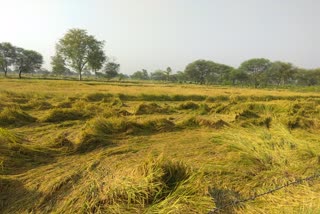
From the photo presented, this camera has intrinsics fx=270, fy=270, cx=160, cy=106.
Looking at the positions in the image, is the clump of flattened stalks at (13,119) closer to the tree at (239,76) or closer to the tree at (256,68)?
the tree at (239,76)

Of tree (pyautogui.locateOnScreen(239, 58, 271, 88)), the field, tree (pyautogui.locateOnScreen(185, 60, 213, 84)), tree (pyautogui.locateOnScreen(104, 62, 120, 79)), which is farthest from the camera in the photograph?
tree (pyautogui.locateOnScreen(185, 60, 213, 84))

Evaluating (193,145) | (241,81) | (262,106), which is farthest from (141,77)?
(193,145)

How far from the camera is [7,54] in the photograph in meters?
51.8

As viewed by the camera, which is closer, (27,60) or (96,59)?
(96,59)

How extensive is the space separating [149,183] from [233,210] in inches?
37.3

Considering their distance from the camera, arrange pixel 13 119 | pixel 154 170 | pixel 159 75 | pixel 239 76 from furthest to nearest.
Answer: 1. pixel 159 75
2. pixel 239 76
3. pixel 13 119
4. pixel 154 170

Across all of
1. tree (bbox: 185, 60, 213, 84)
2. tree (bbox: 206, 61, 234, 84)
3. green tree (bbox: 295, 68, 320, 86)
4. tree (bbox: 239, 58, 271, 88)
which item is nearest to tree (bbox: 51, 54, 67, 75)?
tree (bbox: 185, 60, 213, 84)

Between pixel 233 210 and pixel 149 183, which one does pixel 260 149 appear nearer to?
pixel 233 210

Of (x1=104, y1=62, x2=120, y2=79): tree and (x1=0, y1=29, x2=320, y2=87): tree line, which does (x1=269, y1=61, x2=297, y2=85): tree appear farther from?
(x1=104, y1=62, x2=120, y2=79): tree

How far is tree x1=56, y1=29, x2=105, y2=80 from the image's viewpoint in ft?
157

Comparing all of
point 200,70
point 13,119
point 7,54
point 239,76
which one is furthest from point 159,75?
point 13,119

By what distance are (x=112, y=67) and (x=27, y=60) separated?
1723 cm

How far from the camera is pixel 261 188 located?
11.3ft

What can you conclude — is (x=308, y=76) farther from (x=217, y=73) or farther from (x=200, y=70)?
(x=200, y=70)
